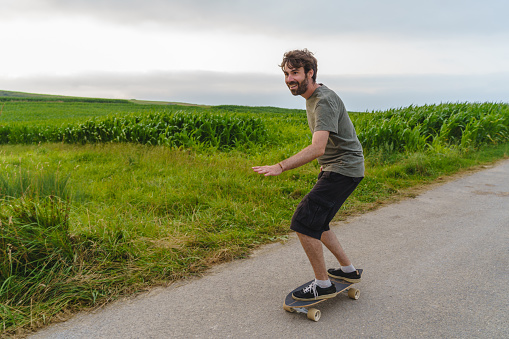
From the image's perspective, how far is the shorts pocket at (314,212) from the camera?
315 centimetres

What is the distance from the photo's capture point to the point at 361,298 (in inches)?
138

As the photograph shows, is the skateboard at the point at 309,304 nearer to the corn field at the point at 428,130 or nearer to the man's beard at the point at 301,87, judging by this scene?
the man's beard at the point at 301,87

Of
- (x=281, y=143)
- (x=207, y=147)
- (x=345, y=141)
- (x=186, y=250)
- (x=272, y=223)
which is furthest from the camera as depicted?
(x=281, y=143)

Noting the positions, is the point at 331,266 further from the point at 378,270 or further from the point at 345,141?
the point at 345,141

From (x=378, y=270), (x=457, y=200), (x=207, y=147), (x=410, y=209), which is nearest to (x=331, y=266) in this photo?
(x=378, y=270)

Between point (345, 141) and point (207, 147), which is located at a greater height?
point (345, 141)

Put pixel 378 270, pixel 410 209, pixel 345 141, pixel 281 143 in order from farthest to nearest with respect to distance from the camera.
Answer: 1. pixel 281 143
2. pixel 410 209
3. pixel 378 270
4. pixel 345 141

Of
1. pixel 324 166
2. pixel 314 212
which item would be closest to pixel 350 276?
pixel 314 212

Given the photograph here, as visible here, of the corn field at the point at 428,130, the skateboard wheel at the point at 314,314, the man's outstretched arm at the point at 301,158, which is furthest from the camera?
the corn field at the point at 428,130

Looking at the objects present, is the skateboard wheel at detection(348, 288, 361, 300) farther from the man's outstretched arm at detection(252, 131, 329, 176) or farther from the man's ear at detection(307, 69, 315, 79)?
the man's ear at detection(307, 69, 315, 79)

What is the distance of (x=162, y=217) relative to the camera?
5363 mm

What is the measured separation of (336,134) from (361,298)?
1.51 m

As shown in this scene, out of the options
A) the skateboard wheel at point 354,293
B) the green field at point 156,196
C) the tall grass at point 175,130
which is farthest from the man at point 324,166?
the tall grass at point 175,130

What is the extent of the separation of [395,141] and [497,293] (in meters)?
7.79
